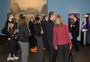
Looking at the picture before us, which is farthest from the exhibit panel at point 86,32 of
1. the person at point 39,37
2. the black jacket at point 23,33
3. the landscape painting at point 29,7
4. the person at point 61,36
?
the black jacket at point 23,33

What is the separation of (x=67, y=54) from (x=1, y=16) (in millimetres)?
7966

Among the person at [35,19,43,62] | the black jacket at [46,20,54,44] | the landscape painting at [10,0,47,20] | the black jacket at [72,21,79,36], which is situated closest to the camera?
the black jacket at [46,20,54,44]

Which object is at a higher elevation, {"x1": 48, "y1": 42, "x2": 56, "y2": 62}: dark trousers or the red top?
the red top

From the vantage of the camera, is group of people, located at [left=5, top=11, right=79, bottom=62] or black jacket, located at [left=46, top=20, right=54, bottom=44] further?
black jacket, located at [left=46, top=20, right=54, bottom=44]

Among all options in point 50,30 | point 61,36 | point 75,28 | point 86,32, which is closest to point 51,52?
point 50,30

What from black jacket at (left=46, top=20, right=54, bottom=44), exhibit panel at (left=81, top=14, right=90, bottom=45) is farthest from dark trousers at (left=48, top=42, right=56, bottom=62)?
exhibit panel at (left=81, top=14, right=90, bottom=45)

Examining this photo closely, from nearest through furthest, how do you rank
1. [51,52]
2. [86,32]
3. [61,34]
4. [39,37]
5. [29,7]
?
[61,34] → [51,52] → [39,37] → [86,32] → [29,7]

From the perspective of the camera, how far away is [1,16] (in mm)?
8820

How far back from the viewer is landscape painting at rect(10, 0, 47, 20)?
7859 millimetres

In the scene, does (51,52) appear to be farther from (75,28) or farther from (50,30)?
(75,28)

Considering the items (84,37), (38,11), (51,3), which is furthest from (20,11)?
(84,37)

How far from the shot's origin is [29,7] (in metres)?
8.08

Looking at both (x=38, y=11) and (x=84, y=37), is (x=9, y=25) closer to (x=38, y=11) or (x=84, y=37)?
(x=84, y=37)

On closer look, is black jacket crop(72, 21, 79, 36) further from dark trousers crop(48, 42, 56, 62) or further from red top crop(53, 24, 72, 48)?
red top crop(53, 24, 72, 48)
